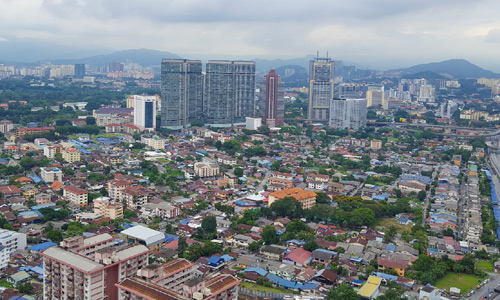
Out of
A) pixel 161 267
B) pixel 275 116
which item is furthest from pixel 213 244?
pixel 275 116

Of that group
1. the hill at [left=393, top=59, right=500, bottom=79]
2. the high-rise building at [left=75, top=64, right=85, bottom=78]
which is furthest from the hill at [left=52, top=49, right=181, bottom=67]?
the hill at [left=393, top=59, right=500, bottom=79]

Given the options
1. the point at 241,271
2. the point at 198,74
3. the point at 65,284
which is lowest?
the point at 241,271

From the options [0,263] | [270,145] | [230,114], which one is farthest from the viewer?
[230,114]

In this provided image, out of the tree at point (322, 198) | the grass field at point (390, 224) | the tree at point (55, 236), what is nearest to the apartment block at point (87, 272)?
the tree at point (55, 236)

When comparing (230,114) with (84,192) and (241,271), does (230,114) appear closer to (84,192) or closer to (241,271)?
(84,192)

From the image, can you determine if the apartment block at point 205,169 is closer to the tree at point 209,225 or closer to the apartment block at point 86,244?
the tree at point 209,225

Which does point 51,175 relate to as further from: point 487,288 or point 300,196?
point 487,288

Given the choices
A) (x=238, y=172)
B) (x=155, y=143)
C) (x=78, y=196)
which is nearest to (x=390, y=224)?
(x=238, y=172)

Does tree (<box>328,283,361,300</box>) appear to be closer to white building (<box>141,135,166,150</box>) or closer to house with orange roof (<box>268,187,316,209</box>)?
house with orange roof (<box>268,187,316,209</box>)
